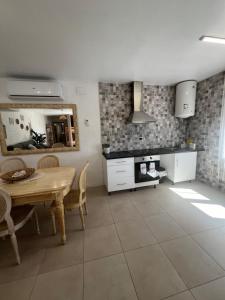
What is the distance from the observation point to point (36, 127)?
108 inches

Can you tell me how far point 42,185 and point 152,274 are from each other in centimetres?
146

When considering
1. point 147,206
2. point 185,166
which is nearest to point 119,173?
point 147,206

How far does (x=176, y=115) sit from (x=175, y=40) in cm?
192

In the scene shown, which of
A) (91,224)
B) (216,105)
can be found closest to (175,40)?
(216,105)

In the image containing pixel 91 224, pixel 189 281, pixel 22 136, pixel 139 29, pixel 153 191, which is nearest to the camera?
pixel 189 281

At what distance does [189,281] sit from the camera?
4.00 ft

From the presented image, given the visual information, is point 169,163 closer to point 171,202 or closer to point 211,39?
point 171,202

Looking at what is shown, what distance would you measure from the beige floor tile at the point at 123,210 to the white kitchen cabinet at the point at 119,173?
30cm

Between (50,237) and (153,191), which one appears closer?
(50,237)

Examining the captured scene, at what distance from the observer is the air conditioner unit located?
7.60 ft

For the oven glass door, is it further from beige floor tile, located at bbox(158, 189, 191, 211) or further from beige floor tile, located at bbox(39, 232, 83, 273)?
beige floor tile, located at bbox(39, 232, 83, 273)

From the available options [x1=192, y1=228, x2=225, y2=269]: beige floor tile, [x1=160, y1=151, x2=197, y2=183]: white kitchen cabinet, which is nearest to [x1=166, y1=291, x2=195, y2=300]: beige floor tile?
[x1=192, y1=228, x2=225, y2=269]: beige floor tile

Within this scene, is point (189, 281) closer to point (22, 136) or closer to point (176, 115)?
point (176, 115)

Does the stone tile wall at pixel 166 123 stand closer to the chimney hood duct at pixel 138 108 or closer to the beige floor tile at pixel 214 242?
the chimney hood duct at pixel 138 108
